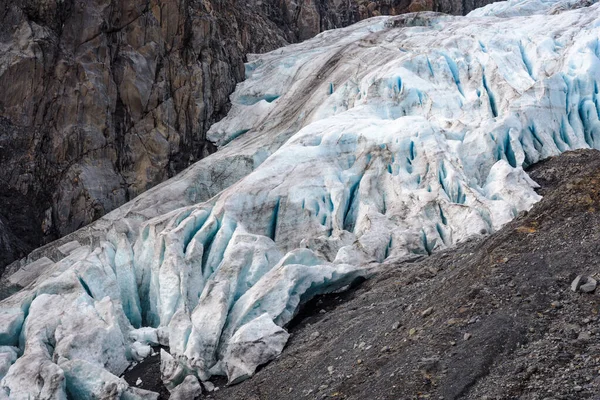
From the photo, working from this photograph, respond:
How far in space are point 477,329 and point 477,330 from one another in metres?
0.03

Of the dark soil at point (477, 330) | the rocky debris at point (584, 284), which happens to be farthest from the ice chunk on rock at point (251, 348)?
the rocky debris at point (584, 284)

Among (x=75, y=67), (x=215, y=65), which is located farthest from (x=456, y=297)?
(x=215, y=65)

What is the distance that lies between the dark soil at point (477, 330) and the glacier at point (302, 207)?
3.79 feet

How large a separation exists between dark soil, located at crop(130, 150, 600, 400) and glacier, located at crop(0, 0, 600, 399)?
116cm

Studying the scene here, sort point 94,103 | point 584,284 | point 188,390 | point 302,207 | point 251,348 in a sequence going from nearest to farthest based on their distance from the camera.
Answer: point 584,284, point 188,390, point 251,348, point 302,207, point 94,103

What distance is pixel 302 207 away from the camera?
1599cm

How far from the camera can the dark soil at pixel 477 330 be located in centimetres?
727

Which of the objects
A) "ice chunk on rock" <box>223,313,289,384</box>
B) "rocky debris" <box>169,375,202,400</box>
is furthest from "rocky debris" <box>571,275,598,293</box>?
"rocky debris" <box>169,375,202,400</box>

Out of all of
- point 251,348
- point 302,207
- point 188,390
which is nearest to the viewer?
point 188,390

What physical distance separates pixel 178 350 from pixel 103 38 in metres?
14.4

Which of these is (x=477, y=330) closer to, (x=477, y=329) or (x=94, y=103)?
(x=477, y=329)

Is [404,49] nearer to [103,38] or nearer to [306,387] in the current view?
[103,38]

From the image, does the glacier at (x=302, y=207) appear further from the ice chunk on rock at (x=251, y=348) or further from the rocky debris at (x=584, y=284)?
the rocky debris at (x=584, y=284)

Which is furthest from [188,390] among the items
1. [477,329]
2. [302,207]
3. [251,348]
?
[302,207]
